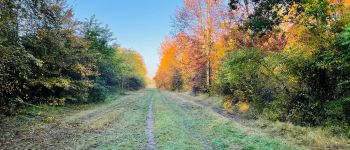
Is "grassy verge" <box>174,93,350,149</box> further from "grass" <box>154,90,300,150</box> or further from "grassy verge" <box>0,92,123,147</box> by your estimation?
"grassy verge" <box>0,92,123,147</box>

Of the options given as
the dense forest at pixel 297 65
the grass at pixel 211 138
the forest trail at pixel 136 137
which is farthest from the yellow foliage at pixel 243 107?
the grass at pixel 211 138

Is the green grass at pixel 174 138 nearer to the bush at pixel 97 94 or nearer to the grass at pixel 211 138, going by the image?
the grass at pixel 211 138

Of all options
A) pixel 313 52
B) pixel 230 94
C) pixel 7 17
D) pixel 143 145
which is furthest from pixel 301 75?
pixel 7 17

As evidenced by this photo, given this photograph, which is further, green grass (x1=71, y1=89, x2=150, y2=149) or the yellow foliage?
the yellow foliage

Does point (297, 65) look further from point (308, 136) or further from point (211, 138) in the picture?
point (211, 138)

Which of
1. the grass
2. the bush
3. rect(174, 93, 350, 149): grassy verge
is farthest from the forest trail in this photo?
the bush

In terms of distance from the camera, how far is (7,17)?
11.8m

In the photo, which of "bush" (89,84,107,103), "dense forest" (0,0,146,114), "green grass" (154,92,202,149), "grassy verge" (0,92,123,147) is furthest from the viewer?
"bush" (89,84,107,103)

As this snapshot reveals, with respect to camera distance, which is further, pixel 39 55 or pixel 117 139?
pixel 39 55

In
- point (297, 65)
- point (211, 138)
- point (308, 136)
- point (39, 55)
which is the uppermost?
point (39, 55)

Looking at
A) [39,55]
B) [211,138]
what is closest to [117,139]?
[211,138]

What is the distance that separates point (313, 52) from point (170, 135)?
21.4 ft

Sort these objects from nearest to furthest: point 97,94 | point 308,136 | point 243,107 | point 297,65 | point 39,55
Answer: point 308,136 < point 297,65 < point 39,55 < point 243,107 < point 97,94

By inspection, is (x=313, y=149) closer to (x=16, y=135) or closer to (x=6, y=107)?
(x=16, y=135)
